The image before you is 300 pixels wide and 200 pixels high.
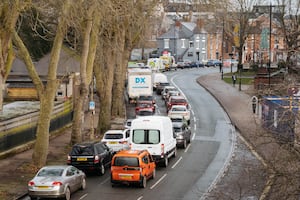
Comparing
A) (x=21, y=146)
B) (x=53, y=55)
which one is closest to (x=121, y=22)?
(x=21, y=146)

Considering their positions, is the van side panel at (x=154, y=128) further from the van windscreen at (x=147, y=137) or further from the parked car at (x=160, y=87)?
the parked car at (x=160, y=87)

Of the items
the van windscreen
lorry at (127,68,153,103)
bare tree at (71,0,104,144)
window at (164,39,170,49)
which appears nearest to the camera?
the van windscreen

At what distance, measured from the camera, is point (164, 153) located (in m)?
29.6

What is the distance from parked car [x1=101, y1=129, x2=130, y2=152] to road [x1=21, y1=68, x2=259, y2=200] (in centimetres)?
291

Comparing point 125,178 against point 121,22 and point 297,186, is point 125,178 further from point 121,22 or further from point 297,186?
point 121,22

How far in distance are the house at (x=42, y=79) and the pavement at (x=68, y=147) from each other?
8.23 meters

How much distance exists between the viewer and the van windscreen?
96.4ft

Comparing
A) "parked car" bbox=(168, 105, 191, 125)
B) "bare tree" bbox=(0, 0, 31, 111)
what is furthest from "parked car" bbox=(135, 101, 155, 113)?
"bare tree" bbox=(0, 0, 31, 111)

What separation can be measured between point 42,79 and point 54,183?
3418cm

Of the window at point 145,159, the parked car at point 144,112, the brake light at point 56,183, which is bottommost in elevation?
the parked car at point 144,112

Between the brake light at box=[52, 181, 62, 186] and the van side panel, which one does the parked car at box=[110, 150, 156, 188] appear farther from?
the van side panel

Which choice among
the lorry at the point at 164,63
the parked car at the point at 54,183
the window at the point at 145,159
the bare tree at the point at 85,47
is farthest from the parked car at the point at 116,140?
the lorry at the point at 164,63

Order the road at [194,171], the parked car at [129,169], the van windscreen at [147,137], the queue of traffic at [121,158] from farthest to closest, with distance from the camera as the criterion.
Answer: the van windscreen at [147,137]
the parked car at [129,169]
the road at [194,171]
the queue of traffic at [121,158]

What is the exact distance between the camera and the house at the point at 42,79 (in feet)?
169
